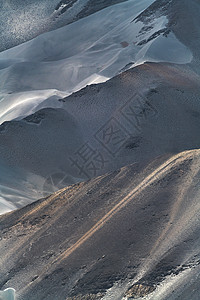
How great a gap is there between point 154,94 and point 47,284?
3633 millimetres

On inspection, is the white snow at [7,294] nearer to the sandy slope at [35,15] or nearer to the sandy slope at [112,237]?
the sandy slope at [112,237]

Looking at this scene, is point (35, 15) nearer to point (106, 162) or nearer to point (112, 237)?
point (106, 162)

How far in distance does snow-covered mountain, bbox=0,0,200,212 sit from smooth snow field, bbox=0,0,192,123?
0.03 m

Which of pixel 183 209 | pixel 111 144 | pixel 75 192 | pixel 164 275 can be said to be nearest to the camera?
pixel 164 275

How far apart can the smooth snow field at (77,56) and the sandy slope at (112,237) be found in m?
2.06

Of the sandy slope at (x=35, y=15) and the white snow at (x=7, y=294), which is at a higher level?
the sandy slope at (x=35, y=15)

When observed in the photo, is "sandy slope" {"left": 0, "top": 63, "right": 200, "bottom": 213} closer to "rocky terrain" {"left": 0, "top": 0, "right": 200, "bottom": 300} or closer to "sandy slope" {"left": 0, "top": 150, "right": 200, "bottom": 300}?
"rocky terrain" {"left": 0, "top": 0, "right": 200, "bottom": 300}

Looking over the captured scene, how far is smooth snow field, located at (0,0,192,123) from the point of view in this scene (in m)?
7.64

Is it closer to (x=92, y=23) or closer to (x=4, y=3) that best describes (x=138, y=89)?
(x=92, y=23)

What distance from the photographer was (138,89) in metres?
6.74

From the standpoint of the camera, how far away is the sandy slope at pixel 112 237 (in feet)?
13.3

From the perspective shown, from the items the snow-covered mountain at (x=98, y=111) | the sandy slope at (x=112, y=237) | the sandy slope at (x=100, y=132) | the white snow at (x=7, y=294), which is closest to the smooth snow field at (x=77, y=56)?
the snow-covered mountain at (x=98, y=111)

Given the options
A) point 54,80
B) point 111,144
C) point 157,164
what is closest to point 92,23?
point 54,80

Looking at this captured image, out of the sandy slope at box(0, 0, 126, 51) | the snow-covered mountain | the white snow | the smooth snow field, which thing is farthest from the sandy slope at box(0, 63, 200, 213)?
the sandy slope at box(0, 0, 126, 51)
